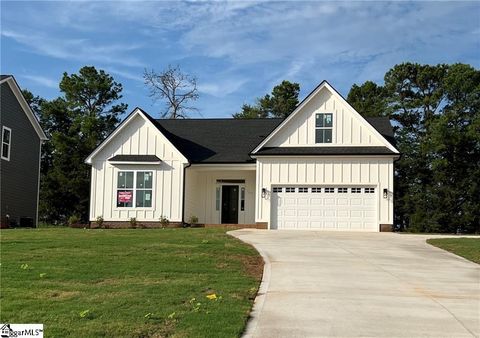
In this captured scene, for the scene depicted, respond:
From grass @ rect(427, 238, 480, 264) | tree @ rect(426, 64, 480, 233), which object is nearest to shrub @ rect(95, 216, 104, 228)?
grass @ rect(427, 238, 480, 264)

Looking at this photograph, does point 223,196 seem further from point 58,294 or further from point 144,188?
point 58,294

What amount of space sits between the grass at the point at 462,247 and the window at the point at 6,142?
66.2 ft

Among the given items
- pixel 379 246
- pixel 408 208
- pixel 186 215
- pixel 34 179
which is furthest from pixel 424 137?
pixel 34 179

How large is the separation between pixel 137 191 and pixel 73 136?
20.2 m

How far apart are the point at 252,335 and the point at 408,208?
32060mm

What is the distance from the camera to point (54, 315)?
718 cm

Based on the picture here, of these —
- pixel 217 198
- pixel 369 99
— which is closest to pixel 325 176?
pixel 217 198

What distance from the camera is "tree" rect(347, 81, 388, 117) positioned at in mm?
40844

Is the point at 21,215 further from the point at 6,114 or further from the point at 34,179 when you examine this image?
the point at 6,114

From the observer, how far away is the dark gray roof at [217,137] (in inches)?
1080

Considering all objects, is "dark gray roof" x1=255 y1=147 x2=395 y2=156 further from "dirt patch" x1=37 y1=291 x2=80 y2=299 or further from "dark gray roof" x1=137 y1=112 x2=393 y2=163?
"dirt patch" x1=37 y1=291 x2=80 y2=299

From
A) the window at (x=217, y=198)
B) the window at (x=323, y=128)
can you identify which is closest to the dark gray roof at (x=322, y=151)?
the window at (x=323, y=128)

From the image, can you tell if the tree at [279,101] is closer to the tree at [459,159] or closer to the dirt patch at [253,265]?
the tree at [459,159]

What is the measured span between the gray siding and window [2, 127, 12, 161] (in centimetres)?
24
